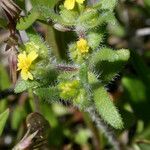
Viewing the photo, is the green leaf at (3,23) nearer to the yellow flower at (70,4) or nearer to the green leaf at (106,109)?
the yellow flower at (70,4)

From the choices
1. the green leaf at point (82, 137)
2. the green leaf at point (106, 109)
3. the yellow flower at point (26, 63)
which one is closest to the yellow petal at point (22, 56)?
the yellow flower at point (26, 63)

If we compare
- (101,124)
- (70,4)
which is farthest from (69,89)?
(101,124)

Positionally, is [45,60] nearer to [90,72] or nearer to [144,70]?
[90,72]

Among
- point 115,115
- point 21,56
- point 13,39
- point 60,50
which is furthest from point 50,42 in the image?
point 115,115

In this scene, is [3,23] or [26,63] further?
[3,23]

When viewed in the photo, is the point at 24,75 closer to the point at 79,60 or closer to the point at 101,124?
the point at 79,60

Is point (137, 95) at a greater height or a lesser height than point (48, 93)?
lesser

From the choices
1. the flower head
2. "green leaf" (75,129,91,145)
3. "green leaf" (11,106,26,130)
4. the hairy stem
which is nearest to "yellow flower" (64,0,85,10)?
the flower head
